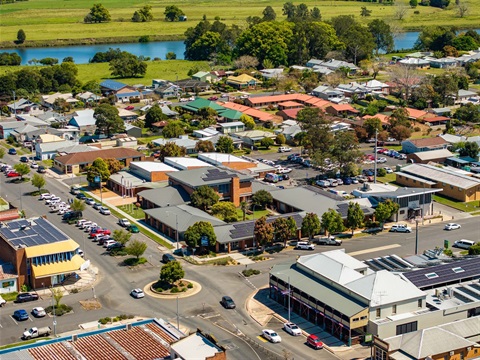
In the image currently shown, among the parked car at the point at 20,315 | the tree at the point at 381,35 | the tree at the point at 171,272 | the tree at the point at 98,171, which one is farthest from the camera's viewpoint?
the tree at the point at 381,35

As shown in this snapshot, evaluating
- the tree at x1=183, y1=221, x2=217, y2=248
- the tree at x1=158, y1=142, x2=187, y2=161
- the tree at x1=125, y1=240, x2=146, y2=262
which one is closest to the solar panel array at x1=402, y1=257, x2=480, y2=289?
the tree at x1=183, y1=221, x2=217, y2=248

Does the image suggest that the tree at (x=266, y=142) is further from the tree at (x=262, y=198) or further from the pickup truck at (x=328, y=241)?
the pickup truck at (x=328, y=241)

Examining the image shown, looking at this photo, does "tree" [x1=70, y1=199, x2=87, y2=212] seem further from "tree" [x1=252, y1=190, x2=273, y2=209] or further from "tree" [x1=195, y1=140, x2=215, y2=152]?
"tree" [x1=195, y1=140, x2=215, y2=152]

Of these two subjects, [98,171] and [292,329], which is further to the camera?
[98,171]

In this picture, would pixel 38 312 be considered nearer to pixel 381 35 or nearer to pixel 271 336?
pixel 271 336

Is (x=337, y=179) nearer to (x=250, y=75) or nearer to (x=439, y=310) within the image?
(x=439, y=310)

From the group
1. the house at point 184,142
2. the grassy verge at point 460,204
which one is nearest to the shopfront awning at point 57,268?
the grassy verge at point 460,204

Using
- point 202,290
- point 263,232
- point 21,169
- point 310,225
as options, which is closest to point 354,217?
point 310,225
